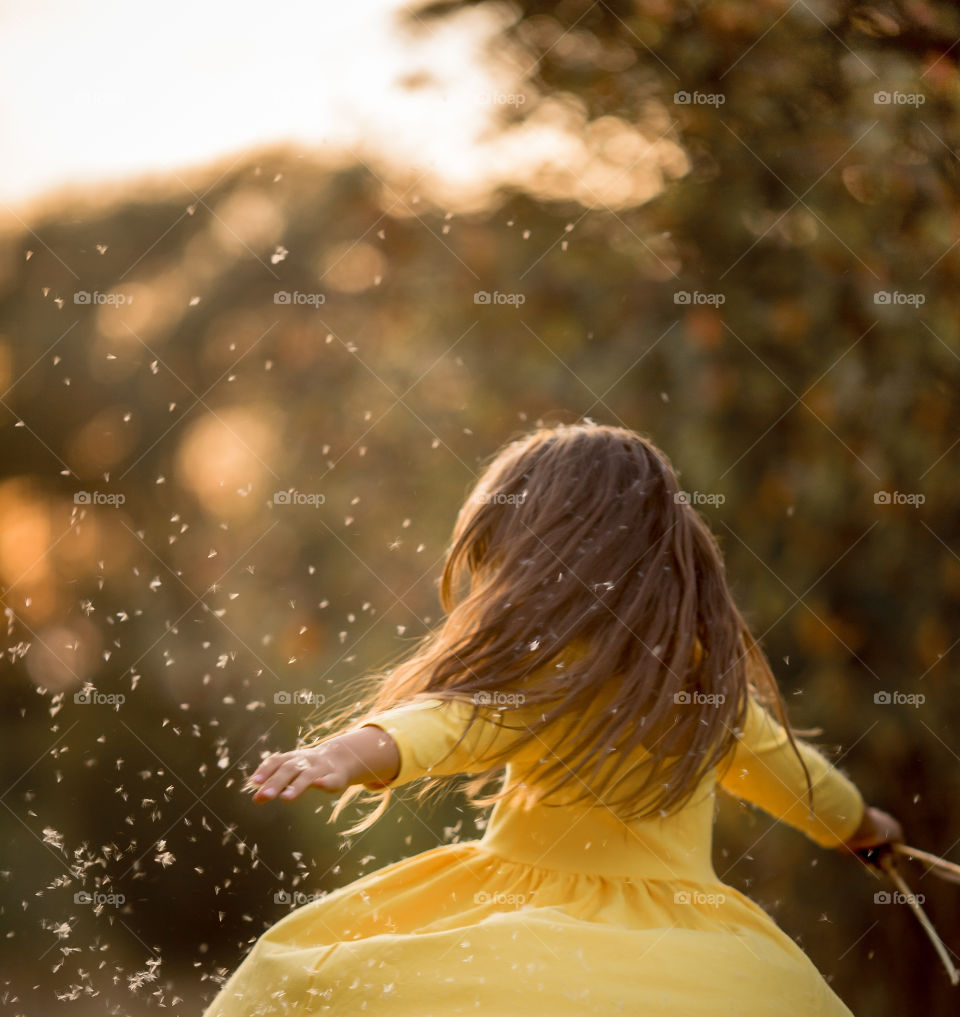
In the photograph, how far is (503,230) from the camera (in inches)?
98.7

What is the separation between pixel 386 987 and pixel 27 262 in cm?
268

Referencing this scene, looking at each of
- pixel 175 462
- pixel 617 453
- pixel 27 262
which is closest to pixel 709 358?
pixel 617 453

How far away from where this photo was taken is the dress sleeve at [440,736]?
1063mm

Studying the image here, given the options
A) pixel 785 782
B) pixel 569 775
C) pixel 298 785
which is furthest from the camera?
pixel 785 782

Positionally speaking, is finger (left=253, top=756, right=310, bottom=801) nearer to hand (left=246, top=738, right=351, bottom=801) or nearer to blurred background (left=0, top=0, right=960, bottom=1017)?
hand (left=246, top=738, right=351, bottom=801)

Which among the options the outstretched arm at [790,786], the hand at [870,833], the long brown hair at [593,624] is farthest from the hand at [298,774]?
the hand at [870,833]

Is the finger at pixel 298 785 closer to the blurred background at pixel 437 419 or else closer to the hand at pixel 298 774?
the hand at pixel 298 774

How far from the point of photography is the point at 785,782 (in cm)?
143

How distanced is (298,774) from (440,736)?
20 centimetres

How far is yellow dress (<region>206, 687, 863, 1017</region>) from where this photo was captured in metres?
1.01

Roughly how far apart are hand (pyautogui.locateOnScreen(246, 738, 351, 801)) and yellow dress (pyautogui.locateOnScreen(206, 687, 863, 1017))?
0.10m

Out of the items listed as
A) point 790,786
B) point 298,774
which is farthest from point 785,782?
point 298,774

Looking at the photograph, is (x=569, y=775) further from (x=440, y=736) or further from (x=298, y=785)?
(x=298, y=785)

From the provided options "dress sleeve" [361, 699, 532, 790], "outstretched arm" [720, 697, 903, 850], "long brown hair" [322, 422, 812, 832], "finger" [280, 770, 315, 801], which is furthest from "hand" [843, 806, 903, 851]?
"finger" [280, 770, 315, 801]
